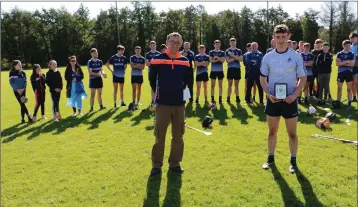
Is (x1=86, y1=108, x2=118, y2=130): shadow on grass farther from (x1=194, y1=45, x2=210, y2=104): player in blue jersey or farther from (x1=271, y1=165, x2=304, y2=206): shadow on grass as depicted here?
(x1=271, y1=165, x2=304, y2=206): shadow on grass

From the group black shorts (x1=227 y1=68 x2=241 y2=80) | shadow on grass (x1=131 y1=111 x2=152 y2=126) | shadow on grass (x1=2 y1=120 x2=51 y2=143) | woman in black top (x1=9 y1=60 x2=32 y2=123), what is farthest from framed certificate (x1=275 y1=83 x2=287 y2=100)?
woman in black top (x1=9 y1=60 x2=32 y2=123)

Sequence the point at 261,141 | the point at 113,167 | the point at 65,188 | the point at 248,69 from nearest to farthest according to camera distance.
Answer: the point at 65,188, the point at 113,167, the point at 261,141, the point at 248,69

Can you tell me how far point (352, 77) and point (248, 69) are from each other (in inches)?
125

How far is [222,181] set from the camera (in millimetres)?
5230

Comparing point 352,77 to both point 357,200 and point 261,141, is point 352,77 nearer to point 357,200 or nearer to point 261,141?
point 261,141

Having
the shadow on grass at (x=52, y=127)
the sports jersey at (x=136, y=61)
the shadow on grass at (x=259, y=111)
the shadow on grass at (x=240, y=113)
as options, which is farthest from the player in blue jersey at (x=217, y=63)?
the shadow on grass at (x=52, y=127)

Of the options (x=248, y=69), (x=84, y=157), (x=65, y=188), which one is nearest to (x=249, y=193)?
(x=65, y=188)

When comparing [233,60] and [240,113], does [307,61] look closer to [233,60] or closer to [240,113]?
[233,60]

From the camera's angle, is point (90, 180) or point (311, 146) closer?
point (90, 180)

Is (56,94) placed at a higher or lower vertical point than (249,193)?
higher

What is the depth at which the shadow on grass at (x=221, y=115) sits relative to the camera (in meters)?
9.18

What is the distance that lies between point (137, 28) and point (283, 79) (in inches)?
2844

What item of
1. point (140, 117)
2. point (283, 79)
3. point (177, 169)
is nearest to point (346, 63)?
point (283, 79)

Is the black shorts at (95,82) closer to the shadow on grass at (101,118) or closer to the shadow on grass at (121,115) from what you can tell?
the shadow on grass at (101,118)
